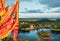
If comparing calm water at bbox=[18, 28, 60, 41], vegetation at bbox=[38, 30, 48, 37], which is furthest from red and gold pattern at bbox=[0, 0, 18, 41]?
vegetation at bbox=[38, 30, 48, 37]

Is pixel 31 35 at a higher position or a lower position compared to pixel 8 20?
lower

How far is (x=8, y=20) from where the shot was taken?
112 cm

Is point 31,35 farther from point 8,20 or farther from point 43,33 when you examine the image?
point 8,20

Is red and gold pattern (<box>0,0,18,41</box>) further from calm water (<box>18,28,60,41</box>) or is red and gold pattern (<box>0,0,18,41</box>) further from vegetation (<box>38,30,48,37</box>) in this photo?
vegetation (<box>38,30,48,37</box>)

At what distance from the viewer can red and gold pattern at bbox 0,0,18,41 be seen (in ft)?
3.64

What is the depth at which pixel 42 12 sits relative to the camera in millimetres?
1137

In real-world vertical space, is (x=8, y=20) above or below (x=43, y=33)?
above

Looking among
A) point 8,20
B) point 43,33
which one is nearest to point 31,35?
point 43,33

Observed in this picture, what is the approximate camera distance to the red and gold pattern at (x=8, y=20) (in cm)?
111

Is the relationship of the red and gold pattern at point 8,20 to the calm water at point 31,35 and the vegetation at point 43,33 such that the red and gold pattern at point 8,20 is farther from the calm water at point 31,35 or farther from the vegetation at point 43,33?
the vegetation at point 43,33

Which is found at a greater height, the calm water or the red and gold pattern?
the red and gold pattern

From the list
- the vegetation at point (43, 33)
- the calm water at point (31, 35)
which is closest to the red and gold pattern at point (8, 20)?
the calm water at point (31, 35)

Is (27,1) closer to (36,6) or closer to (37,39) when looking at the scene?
(36,6)

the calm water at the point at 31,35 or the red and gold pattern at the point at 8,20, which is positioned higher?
the red and gold pattern at the point at 8,20
